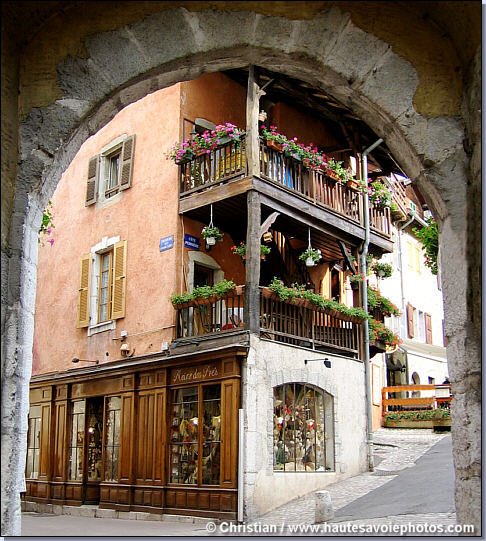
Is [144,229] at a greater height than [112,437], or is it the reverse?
[144,229]

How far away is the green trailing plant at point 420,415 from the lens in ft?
55.7

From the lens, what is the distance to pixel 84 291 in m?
16.0

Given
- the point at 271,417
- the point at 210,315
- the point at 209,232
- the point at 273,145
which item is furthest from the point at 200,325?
the point at 273,145

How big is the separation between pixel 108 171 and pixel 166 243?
10.9 ft

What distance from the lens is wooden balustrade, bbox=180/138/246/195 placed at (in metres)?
13.1

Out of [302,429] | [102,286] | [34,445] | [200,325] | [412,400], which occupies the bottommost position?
[34,445]

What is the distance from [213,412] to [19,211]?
30.9ft

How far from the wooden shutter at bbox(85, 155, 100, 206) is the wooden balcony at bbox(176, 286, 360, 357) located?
423 cm

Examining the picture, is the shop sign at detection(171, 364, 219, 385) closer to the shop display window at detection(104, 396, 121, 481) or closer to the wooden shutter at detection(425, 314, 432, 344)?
the shop display window at detection(104, 396, 121, 481)

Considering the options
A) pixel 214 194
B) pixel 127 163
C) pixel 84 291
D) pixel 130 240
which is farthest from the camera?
pixel 84 291

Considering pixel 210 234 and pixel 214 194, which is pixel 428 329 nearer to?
pixel 214 194

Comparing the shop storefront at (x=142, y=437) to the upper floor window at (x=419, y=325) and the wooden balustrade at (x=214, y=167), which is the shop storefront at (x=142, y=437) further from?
the upper floor window at (x=419, y=325)

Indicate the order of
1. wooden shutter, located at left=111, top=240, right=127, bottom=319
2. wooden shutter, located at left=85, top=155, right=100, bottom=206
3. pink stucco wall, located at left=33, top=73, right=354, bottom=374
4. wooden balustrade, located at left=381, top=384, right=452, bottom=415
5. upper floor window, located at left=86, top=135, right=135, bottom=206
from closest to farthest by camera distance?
pink stucco wall, located at left=33, top=73, right=354, bottom=374, wooden shutter, located at left=111, top=240, right=127, bottom=319, upper floor window, located at left=86, top=135, right=135, bottom=206, wooden shutter, located at left=85, top=155, right=100, bottom=206, wooden balustrade, located at left=381, top=384, right=452, bottom=415

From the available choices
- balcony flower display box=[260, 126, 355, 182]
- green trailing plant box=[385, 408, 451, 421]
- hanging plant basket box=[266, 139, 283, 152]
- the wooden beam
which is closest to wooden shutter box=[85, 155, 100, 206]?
the wooden beam
